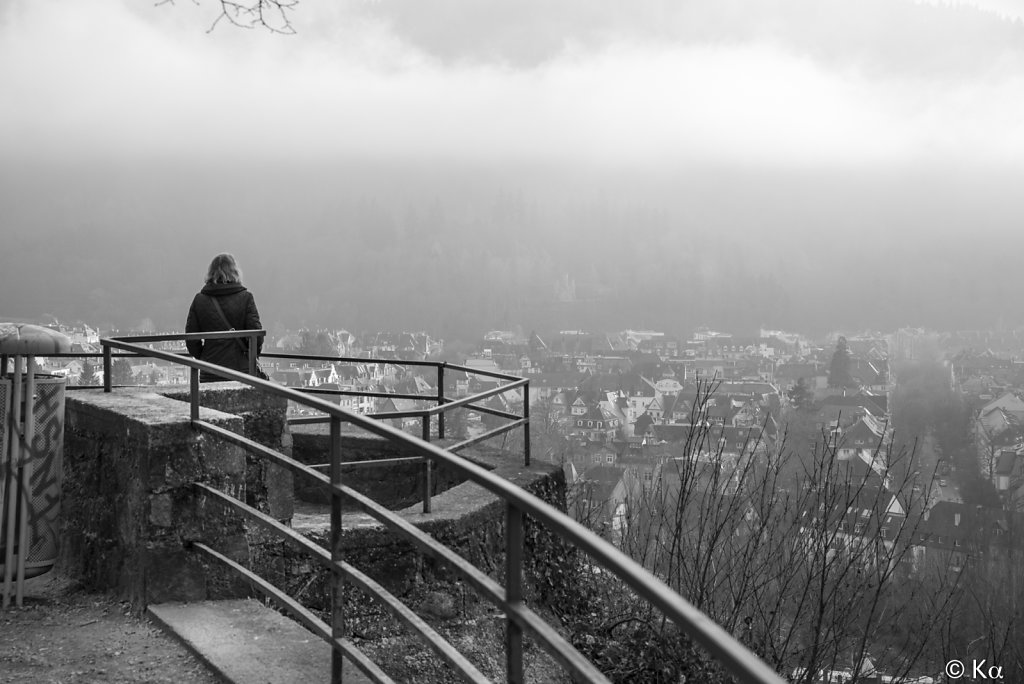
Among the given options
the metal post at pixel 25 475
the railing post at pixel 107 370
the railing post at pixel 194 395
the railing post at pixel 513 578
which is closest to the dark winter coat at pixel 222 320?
the railing post at pixel 107 370

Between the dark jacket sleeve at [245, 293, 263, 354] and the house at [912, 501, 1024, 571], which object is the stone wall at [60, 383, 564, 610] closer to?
the dark jacket sleeve at [245, 293, 263, 354]

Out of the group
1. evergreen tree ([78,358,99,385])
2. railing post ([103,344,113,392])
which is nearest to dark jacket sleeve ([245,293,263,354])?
railing post ([103,344,113,392])

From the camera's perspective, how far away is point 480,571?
2629mm

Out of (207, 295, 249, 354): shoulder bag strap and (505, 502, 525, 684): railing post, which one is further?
(207, 295, 249, 354): shoulder bag strap

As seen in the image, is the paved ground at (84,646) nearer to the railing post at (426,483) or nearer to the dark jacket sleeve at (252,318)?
the railing post at (426,483)

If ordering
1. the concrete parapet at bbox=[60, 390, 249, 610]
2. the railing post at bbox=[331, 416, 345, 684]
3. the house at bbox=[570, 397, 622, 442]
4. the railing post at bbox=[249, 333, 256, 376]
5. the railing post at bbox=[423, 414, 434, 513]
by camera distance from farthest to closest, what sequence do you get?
1. the house at bbox=[570, 397, 622, 442]
2. the railing post at bbox=[249, 333, 256, 376]
3. the railing post at bbox=[423, 414, 434, 513]
4. the concrete parapet at bbox=[60, 390, 249, 610]
5. the railing post at bbox=[331, 416, 345, 684]

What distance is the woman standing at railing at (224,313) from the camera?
25.5ft

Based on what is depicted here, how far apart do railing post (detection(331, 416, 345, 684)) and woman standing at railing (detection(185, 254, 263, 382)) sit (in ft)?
15.3

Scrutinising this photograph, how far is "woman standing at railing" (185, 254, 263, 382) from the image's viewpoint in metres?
7.79

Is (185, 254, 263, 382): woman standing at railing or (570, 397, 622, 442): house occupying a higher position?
(185, 254, 263, 382): woman standing at railing

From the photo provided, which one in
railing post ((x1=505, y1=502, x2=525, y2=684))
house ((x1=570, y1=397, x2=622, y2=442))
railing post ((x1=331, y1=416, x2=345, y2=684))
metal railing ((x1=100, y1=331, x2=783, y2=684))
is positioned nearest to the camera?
metal railing ((x1=100, y1=331, x2=783, y2=684))

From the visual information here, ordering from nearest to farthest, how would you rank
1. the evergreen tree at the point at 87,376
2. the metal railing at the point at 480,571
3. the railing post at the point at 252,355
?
the metal railing at the point at 480,571, the railing post at the point at 252,355, the evergreen tree at the point at 87,376

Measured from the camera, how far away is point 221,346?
779 cm

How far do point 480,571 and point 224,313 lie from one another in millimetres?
5731
